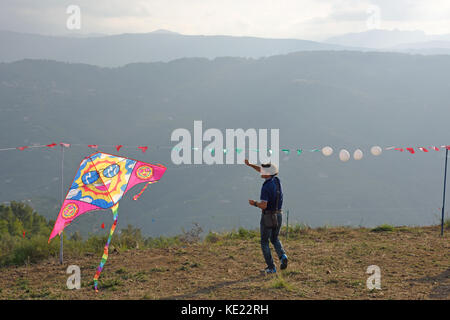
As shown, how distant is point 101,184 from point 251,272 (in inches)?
106

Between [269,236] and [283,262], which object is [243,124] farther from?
[269,236]

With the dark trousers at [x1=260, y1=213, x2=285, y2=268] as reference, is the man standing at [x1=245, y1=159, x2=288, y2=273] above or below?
above

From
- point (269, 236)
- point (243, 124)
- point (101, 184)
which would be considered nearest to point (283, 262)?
point (269, 236)

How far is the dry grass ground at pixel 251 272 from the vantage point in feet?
18.6

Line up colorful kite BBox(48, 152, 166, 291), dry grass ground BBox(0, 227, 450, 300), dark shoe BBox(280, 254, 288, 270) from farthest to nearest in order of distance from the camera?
1. dark shoe BBox(280, 254, 288, 270)
2. colorful kite BBox(48, 152, 166, 291)
3. dry grass ground BBox(0, 227, 450, 300)

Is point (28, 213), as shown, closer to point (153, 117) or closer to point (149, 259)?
point (149, 259)

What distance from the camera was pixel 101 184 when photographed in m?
6.27

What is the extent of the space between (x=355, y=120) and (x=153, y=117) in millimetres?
59492

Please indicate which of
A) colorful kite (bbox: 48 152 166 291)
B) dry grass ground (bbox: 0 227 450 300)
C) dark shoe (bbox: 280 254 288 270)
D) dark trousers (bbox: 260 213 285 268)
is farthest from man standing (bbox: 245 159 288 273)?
colorful kite (bbox: 48 152 166 291)

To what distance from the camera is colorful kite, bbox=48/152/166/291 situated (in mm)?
6051

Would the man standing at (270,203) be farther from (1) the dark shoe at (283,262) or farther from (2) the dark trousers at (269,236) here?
(1) the dark shoe at (283,262)

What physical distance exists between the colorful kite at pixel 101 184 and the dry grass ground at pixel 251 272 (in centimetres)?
82

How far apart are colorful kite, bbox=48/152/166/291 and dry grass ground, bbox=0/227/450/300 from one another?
818 millimetres

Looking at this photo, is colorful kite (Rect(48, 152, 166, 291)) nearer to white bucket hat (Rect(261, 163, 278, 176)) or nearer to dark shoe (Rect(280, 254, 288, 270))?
white bucket hat (Rect(261, 163, 278, 176))
